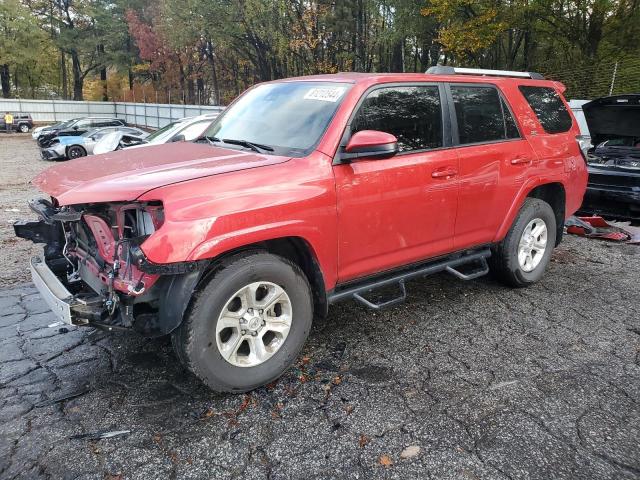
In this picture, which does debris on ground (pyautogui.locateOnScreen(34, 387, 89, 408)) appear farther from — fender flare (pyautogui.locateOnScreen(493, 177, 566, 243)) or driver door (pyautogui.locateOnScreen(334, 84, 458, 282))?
fender flare (pyautogui.locateOnScreen(493, 177, 566, 243))

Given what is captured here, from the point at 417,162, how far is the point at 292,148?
0.96 m

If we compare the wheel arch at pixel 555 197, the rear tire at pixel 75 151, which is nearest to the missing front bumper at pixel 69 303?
the wheel arch at pixel 555 197

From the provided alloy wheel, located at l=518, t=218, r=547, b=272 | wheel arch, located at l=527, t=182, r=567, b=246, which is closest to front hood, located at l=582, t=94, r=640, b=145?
wheel arch, located at l=527, t=182, r=567, b=246

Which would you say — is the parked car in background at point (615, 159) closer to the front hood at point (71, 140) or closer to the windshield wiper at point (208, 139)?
the windshield wiper at point (208, 139)

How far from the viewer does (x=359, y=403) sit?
9.77 ft

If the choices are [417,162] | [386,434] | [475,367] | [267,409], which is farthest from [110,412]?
[417,162]

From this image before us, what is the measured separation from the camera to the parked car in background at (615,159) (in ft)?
22.0

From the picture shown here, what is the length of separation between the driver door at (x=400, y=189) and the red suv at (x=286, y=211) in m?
0.01

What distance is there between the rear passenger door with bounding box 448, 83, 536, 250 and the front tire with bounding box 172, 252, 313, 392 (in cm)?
172

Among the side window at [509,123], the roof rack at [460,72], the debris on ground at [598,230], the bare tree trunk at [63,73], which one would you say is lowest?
the debris on ground at [598,230]

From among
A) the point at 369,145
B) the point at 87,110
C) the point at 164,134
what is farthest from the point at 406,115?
the point at 87,110

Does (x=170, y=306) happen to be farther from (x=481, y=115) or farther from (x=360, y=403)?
(x=481, y=115)

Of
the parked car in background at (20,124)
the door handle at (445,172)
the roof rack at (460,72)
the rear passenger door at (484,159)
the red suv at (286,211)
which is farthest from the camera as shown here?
the parked car in background at (20,124)

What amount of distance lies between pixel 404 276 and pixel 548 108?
99.5 inches
